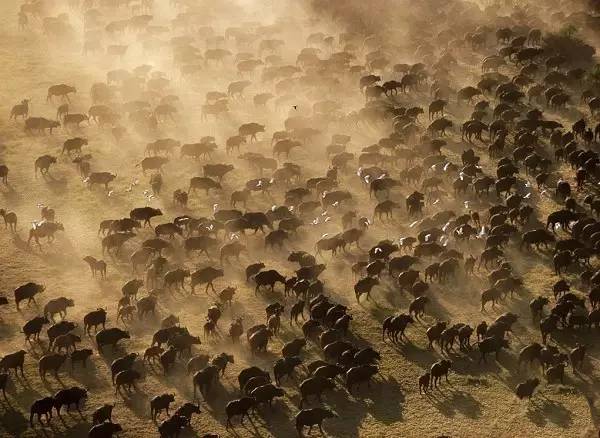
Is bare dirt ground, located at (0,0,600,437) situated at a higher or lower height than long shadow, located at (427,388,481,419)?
higher

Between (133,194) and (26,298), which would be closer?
(26,298)

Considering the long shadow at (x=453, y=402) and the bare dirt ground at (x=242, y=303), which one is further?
the long shadow at (x=453, y=402)

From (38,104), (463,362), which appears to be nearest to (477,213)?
(463,362)

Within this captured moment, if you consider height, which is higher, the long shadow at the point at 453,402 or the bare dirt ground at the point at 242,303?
the bare dirt ground at the point at 242,303

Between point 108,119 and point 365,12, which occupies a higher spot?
point 365,12

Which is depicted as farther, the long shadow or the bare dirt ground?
the long shadow

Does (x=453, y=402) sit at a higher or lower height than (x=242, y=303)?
lower

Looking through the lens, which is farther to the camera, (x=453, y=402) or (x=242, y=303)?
(x=242, y=303)

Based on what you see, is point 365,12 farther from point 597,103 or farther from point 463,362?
point 463,362
